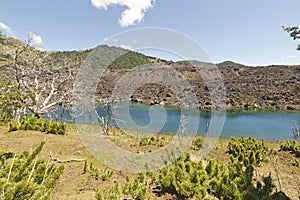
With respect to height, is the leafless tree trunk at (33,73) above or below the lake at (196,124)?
above

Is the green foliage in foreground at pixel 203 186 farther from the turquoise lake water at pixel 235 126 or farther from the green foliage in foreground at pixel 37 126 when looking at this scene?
the turquoise lake water at pixel 235 126

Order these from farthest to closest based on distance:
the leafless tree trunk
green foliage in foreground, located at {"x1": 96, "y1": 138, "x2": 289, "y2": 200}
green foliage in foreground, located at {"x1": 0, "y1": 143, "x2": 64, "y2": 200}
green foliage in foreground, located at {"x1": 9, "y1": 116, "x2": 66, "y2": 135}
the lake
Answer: the lake
the leafless tree trunk
green foliage in foreground, located at {"x1": 9, "y1": 116, "x2": 66, "y2": 135}
green foliage in foreground, located at {"x1": 96, "y1": 138, "x2": 289, "y2": 200}
green foliage in foreground, located at {"x1": 0, "y1": 143, "x2": 64, "y2": 200}

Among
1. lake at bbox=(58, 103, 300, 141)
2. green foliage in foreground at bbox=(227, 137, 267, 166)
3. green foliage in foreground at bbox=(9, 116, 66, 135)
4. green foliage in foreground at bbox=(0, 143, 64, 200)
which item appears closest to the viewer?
green foliage in foreground at bbox=(0, 143, 64, 200)

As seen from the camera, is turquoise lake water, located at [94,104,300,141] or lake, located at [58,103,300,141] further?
turquoise lake water, located at [94,104,300,141]

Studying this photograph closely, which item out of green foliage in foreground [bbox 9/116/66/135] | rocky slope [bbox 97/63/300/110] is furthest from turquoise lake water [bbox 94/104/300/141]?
rocky slope [bbox 97/63/300/110]

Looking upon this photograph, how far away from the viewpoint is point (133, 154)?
10133 millimetres

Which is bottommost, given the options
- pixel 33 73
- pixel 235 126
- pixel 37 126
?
pixel 235 126

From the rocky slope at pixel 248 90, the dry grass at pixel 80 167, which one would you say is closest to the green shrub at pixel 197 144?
the dry grass at pixel 80 167

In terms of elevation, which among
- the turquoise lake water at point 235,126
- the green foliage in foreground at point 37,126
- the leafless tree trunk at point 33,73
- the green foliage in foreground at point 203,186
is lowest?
the turquoise lake water at point 235,126

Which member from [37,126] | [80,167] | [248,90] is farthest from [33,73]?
[248,90]

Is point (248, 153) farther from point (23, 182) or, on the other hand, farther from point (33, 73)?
point (33, 73)

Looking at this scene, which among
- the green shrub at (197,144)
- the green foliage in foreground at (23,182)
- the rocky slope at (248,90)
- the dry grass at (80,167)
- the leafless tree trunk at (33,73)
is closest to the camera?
the green foliage in foreground at (23,182)

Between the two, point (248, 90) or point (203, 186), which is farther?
point (248, 90)

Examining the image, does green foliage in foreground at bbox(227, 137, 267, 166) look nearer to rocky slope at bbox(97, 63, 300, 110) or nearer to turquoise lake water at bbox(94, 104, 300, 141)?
turquoise lake water at bbox(94, 104, 300, 141)
